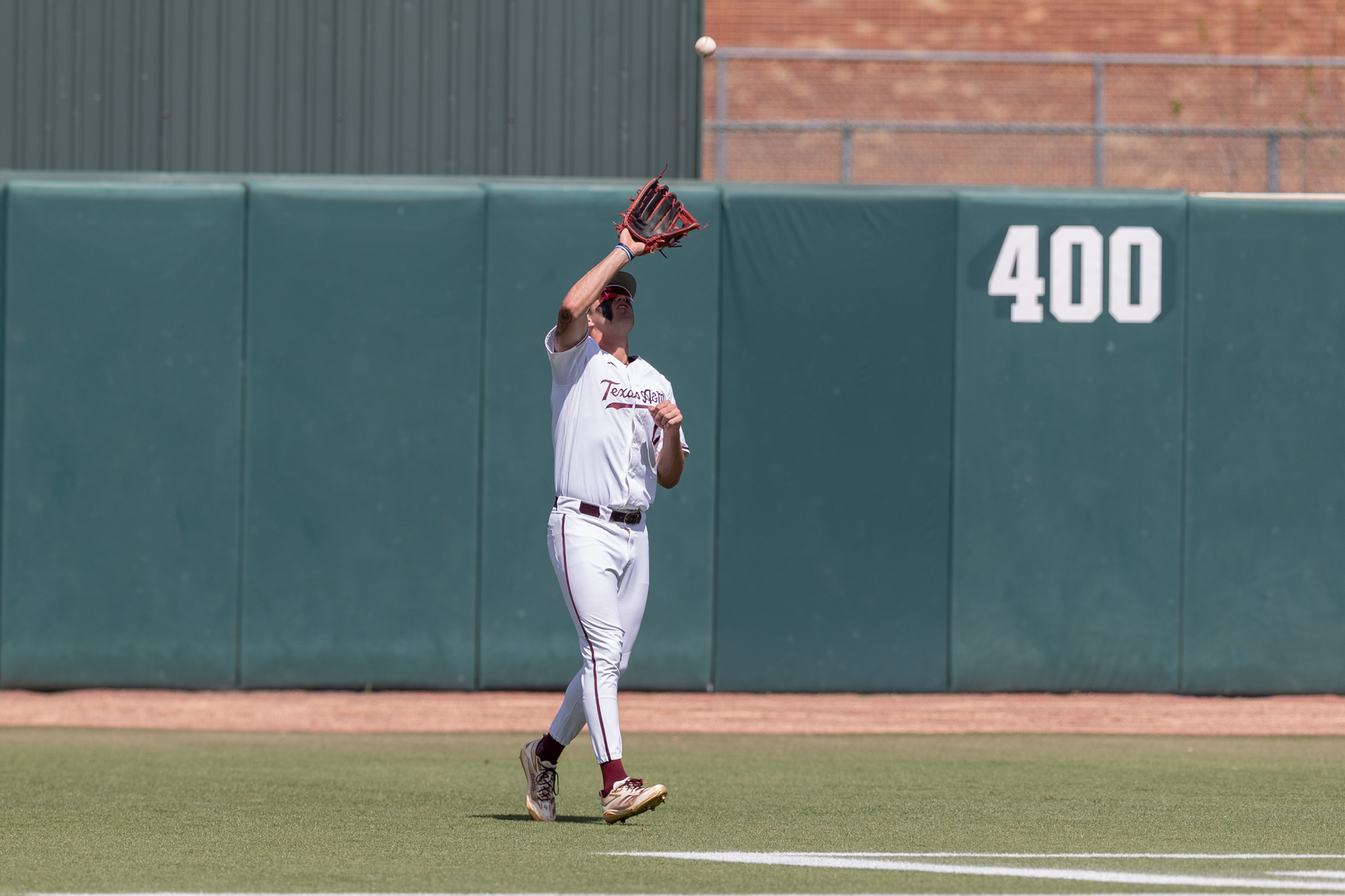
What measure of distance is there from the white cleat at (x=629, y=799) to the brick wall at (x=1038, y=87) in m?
9.04

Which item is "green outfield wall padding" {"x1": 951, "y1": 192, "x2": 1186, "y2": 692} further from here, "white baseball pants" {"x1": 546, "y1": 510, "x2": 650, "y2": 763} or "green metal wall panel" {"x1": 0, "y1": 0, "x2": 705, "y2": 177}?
"white baseball pants" {"x1": 546, "y1": 510, "x2": 650, "y2": 763}

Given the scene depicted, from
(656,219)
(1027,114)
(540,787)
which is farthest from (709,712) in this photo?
(1027,114)

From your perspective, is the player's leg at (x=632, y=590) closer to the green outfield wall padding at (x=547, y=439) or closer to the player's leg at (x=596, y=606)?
the player's leg at (x=596, y=606)

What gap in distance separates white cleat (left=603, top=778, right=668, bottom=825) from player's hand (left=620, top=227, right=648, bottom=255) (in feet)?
6.06

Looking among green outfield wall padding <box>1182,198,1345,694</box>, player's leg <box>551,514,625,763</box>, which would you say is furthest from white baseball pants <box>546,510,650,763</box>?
green outfield wall padding <box>1182,198,1345,694</box>

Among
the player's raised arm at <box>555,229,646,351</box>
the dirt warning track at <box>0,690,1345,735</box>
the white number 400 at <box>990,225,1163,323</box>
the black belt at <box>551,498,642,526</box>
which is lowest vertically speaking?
the dirt warning track at <box>0,690,1345,735</box>

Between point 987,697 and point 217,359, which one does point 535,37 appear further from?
point 987,697

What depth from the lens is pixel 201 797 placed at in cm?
627

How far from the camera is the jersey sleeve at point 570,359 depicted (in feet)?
18.7

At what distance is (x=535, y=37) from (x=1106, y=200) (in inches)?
154

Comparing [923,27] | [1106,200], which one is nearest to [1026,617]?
[1106,200]

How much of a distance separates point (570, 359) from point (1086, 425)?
205 inches

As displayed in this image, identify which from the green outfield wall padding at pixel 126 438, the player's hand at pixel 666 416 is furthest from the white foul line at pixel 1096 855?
the green outfield wall padding at pixel 126 438

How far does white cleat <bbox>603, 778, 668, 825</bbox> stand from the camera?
17.7 ft
